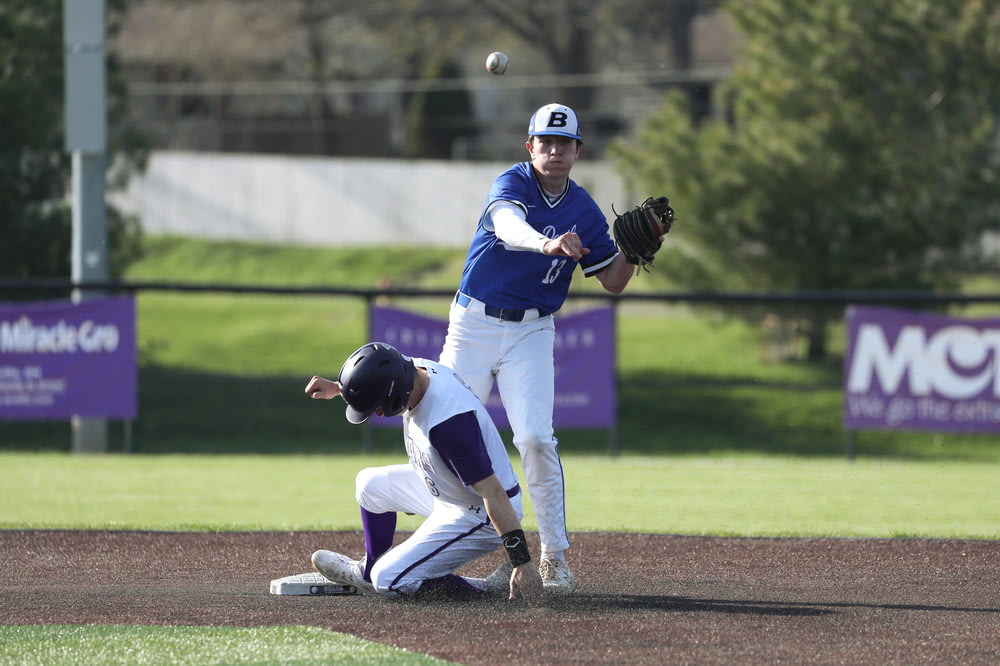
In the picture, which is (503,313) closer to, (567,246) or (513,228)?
(513,228)

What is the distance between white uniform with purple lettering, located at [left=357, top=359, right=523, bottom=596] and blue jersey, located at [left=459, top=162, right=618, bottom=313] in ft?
1.99

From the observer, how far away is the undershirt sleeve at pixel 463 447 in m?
5.50

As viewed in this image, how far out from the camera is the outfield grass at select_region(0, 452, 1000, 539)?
27.8 feet

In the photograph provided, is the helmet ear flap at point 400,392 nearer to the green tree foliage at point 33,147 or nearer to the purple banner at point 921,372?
the purple banner at point 921,372

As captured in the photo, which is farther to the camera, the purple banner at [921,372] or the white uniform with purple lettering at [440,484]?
the purple banner at [921,372]

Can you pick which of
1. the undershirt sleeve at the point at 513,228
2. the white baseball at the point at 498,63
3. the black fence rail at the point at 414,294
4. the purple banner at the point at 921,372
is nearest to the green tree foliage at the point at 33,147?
the black fence rail at the point at 414,294

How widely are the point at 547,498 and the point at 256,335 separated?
17.5m

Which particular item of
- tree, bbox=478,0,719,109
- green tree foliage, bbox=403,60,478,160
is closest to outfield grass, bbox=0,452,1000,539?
tree, bbox=478,0,719,109

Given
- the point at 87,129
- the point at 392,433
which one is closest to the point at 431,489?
the point at 87,129

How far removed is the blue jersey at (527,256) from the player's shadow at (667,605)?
138cm

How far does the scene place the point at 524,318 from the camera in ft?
20.8

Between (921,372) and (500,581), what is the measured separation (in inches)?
283

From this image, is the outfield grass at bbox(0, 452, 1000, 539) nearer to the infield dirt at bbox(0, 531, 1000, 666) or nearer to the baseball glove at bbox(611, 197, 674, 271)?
the infield dirt at bbox(0, 531, 1000, 666)

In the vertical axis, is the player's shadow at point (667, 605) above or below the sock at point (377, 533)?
below
